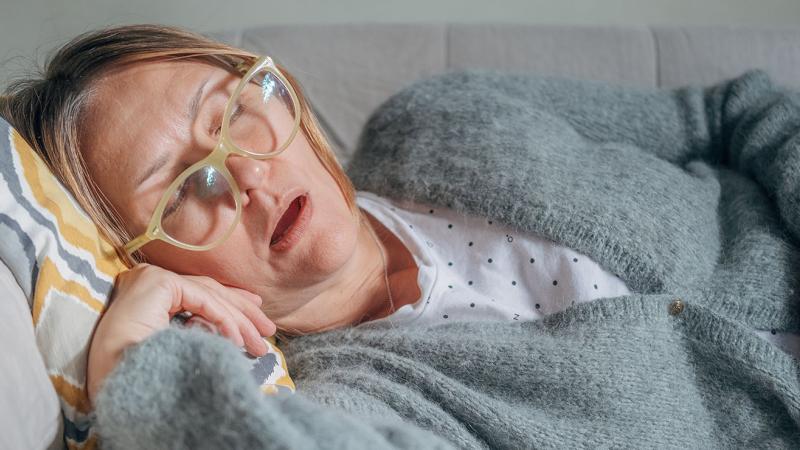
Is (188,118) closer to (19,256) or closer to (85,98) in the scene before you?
(85,98)

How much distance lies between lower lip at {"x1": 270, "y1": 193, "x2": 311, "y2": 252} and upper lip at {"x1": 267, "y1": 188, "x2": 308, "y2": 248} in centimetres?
2

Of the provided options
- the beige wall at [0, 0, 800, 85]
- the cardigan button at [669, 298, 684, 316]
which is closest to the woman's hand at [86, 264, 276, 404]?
the cardigan button at [669, 298, 684, 316]

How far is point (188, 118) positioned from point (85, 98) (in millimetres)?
138

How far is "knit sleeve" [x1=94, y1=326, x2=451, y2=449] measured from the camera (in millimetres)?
538

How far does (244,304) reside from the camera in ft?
2.78

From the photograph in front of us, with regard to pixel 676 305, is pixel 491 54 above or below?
above

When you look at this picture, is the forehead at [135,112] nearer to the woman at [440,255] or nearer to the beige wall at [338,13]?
the woman at [440,255]

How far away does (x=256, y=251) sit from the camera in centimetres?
88

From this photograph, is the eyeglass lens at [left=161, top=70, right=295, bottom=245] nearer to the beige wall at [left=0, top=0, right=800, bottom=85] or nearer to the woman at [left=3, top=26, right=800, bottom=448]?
the woman at [left=3, top=26, right=800, bottom=448]

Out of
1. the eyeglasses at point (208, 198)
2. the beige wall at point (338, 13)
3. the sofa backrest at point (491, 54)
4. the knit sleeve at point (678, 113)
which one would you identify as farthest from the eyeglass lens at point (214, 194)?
the beige wall at point (338, 13)

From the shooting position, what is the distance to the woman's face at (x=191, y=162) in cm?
84

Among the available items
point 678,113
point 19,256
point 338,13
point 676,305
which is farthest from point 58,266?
point 338,13

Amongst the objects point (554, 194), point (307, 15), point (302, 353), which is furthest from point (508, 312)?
point (307, 15)

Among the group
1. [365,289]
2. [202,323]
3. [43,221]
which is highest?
[43,221]
